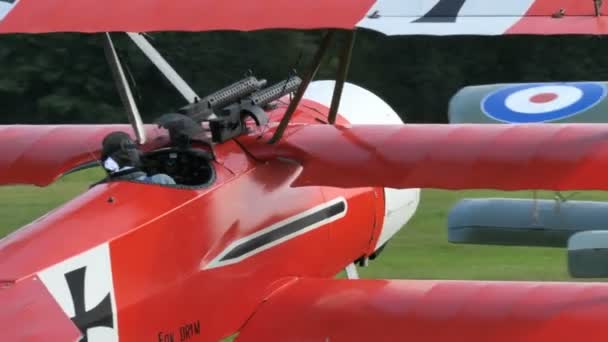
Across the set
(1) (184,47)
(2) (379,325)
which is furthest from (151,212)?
(1) (184,47)

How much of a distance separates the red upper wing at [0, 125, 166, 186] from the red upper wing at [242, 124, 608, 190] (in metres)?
1.42

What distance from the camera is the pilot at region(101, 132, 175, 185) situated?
6.43 metres

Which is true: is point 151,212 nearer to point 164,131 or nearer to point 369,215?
point 164,131

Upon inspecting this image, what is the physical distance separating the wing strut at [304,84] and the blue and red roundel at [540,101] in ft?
13.8

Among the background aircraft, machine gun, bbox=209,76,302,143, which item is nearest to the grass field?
the background aircraft

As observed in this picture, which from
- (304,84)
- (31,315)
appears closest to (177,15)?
(304,84)

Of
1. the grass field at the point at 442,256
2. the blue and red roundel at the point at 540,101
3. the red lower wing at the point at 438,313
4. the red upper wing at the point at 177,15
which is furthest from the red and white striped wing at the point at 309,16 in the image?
the blue and red roundel at the point at 540,101

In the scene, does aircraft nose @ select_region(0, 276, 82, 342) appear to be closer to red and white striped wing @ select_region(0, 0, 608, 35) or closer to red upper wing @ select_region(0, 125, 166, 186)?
red and white striped wing @ select_region(0, 0, 608, 35)

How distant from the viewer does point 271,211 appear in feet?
23.5

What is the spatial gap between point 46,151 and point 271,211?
6.10ft

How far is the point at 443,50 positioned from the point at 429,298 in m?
20.4

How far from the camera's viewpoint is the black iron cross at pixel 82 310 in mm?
5680

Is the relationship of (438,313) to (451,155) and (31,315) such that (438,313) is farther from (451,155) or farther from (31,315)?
(31,315)

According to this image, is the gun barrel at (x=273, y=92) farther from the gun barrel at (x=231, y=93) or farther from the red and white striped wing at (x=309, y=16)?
the red and white striped wing at (x=309, y=16)
